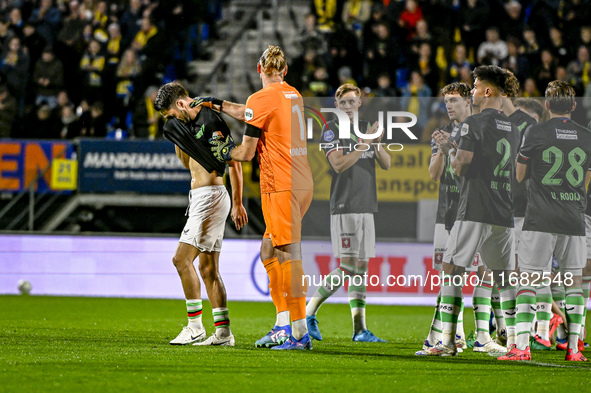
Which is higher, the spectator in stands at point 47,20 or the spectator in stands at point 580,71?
the spectator in stands at point 47,20

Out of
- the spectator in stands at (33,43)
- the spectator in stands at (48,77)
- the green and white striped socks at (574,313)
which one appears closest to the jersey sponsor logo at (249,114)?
the green and white striped socks at (574,313)

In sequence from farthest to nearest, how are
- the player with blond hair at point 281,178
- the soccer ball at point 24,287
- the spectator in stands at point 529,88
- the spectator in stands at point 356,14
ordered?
the spectator in stands at point 356,14 → the spectator in stands at point 529,88 → the soccer ball at point 24,287 → the player with blond hair at point 281,178

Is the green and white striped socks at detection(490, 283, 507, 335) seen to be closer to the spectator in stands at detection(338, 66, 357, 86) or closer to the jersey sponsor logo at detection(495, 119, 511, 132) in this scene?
the jersey sponsor logo at detection(495, 119, 511, 132)

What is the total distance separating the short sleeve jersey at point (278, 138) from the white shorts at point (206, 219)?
1.97 ft

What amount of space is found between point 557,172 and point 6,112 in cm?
1140

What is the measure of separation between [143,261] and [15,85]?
214 inches

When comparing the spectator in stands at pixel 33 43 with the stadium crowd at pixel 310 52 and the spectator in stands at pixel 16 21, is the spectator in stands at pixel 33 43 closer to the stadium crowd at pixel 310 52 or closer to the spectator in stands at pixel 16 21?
the stadium crowd at pixel 310 52

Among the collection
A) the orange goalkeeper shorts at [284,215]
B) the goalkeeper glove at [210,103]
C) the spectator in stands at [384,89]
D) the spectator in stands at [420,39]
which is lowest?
the orange goalkeeper shorts at [284,215]

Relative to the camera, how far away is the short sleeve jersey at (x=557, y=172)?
20.3 feet

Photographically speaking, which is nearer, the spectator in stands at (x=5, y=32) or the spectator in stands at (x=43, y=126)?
the spectator in stands at (x=43, y=126)

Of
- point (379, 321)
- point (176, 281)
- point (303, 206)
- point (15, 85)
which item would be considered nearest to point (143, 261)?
point (176, 281)

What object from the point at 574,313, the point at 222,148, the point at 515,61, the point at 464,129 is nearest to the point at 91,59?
the point at 515,61

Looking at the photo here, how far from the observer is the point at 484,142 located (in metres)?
6.15

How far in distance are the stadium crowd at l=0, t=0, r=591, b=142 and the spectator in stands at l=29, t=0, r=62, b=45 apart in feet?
0.11
